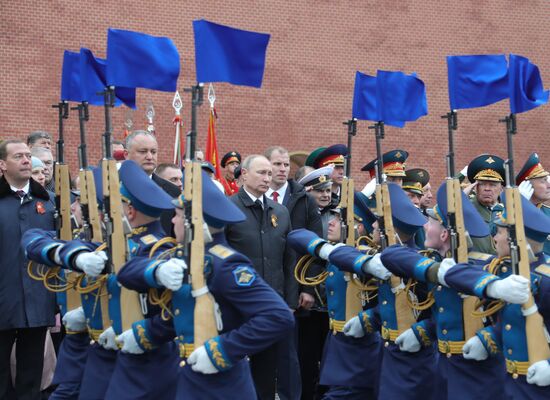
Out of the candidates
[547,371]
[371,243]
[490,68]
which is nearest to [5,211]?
[371,243]

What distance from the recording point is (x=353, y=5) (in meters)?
20.4

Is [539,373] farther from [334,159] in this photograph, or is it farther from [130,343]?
[334,159]

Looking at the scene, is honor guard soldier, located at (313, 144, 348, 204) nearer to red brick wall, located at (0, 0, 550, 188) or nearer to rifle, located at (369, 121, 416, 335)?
rifle, located at (369, 121, 416, 335)

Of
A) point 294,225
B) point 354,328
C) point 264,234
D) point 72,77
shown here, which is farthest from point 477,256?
point 72,77

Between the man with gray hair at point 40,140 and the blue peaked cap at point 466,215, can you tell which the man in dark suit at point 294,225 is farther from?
the man with gray hair at point 40,140

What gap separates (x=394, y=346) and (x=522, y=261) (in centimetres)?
146

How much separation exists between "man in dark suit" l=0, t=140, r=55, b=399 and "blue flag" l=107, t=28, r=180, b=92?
2061 mm

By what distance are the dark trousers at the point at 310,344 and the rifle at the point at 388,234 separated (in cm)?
174

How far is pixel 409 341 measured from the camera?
6.75 m

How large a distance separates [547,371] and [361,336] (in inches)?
80.5

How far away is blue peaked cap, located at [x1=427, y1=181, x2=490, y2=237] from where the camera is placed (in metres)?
6.60

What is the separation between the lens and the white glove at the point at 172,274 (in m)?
5.34

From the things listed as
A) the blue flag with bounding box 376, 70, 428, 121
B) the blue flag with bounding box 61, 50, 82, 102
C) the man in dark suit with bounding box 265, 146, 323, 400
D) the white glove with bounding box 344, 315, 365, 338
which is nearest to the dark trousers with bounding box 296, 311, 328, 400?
the man in dark suit with bounding box 265, 146, 323, 400

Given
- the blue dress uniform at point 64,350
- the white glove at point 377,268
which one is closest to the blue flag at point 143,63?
the blue dress uniform at point 64,350
